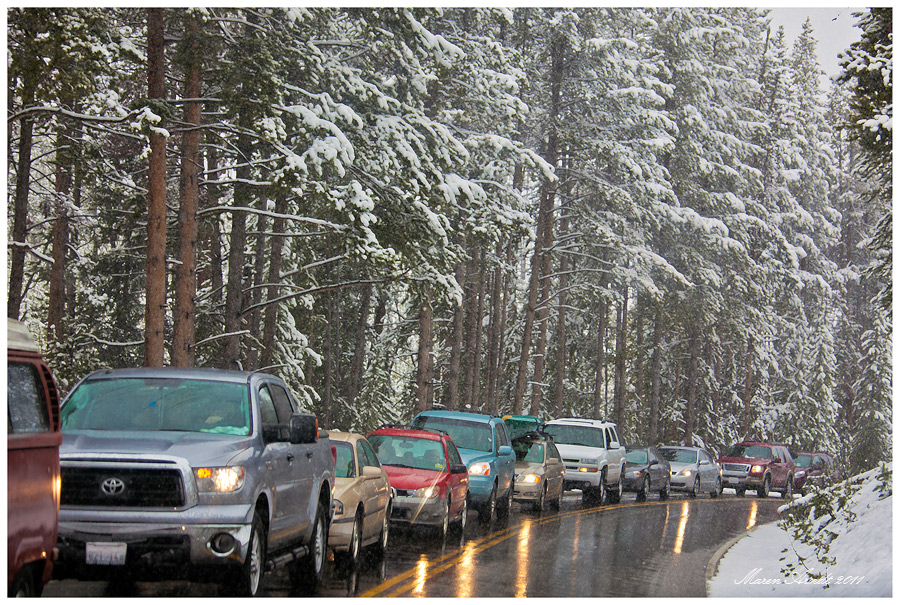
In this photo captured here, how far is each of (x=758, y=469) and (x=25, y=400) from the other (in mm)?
35569

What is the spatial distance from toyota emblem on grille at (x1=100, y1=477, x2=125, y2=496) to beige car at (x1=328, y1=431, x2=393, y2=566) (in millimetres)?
3931

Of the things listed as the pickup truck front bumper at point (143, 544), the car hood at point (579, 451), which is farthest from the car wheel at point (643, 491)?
the pickup truck front bumper at point (143, 544)

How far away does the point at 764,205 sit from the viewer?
2052 inches

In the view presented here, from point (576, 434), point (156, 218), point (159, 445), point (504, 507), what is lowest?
point (504, 507)

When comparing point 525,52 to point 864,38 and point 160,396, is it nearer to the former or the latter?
point 864,38

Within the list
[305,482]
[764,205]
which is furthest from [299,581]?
[764,205]

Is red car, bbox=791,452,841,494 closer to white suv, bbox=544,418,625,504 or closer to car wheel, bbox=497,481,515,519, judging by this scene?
white suv, bbox=544,418,625,504

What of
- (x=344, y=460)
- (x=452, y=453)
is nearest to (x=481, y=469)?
(x=452, y=453)

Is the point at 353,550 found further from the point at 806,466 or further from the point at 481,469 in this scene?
the point at 806,466

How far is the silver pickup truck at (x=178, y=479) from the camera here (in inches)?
347

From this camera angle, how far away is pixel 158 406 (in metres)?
10.1

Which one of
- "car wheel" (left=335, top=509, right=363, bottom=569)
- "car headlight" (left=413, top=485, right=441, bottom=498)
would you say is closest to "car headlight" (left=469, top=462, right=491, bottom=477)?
"car headlight" (left=413, top=485, right=441, bottom=498)

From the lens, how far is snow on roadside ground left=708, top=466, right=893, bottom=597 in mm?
11703

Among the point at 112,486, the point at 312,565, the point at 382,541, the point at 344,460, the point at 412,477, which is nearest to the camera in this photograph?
the point at 112,486
